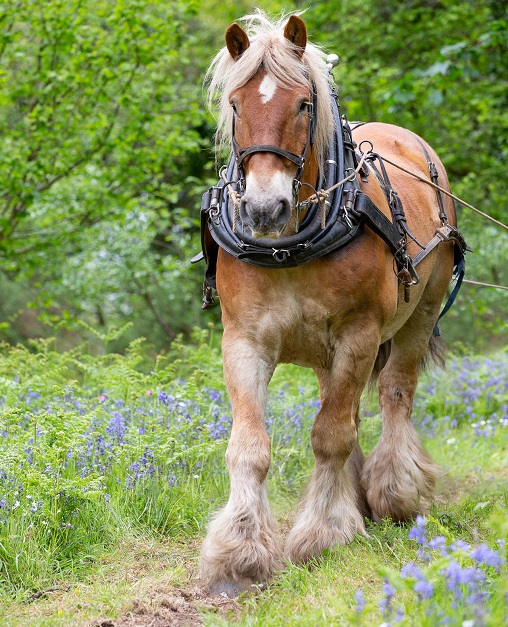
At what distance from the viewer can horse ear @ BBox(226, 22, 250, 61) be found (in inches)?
139

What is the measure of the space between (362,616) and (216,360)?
4.40 meters

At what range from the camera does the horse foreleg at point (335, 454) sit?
12.4 ft

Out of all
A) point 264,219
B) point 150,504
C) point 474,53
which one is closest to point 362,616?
point 264,219

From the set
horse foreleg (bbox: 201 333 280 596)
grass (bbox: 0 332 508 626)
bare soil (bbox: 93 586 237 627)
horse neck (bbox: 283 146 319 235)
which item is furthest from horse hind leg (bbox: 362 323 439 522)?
horse neck (bbox: 283 146 319 235)

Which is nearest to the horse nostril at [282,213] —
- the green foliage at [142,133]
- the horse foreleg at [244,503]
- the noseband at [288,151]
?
the noseband at [288,151]

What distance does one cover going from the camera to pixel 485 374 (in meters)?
7.66

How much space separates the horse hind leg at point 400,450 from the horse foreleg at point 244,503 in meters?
1.30

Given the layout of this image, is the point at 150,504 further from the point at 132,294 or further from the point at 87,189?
the point at 132,294

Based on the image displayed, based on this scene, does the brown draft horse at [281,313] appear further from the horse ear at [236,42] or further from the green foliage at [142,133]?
the green foliage at [142,133]

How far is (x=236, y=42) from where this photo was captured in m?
3.59

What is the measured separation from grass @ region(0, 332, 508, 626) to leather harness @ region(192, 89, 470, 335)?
1185 millimetres

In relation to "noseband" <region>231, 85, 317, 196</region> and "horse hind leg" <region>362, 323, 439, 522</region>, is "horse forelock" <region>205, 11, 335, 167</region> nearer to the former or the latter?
"noseband" <region>231, 85, 317, 196</region>

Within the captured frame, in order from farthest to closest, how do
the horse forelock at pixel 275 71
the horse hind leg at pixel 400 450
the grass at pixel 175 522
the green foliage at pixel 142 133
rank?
the green foliage at pixel 142 133
the horse hind leg at pixel 400 450
the horse forelock at pixel 275 71
the grass at pixel 175 522

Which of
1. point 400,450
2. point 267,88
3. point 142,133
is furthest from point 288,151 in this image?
point 142,133
